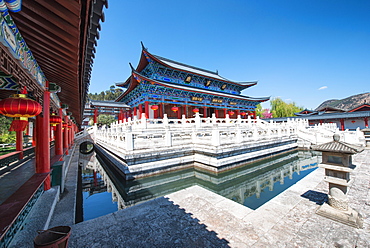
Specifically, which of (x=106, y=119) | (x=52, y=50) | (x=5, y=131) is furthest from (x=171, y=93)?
(x=106, y=119)

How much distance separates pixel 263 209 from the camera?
12.1ft

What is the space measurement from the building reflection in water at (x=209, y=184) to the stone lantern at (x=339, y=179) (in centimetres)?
198

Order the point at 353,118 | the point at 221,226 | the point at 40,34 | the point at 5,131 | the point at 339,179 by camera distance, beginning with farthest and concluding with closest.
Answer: the point at 353,118
the point at 5,131
the point at 339,179
the point at 221,226
the point at 40,34

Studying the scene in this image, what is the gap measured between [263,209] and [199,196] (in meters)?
1.59

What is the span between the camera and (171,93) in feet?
58.2

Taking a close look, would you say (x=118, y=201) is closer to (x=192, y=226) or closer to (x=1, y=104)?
(x=192, y=226)

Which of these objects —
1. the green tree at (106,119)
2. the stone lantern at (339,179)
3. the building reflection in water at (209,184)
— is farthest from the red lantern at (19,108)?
the green tree at (106,119)

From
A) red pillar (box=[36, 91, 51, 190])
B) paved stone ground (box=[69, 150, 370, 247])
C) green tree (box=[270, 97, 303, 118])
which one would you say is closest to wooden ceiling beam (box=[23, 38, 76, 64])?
red pillar (box=[36, 91, 51, 190])

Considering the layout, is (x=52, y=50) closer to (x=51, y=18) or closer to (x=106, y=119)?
(x=51, y=18)

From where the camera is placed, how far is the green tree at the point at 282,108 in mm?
38459

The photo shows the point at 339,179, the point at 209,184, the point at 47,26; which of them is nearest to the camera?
the point at 47,26

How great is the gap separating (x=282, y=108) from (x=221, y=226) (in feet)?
141

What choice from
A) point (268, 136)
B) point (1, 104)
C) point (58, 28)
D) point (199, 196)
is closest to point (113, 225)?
point (199, 196)

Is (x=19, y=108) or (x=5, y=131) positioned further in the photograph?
(x=5, y=131)
